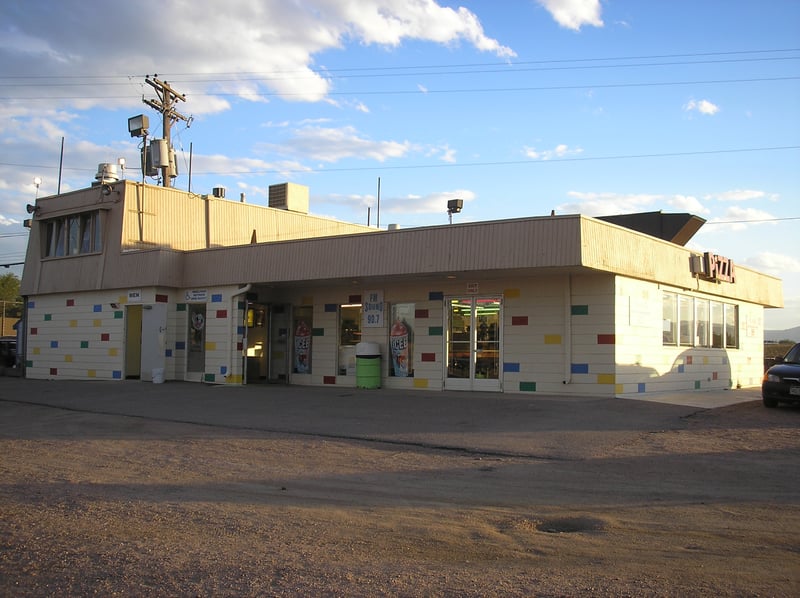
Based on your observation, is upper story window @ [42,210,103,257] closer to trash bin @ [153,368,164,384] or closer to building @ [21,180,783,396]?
building @ [21,180,783,396]

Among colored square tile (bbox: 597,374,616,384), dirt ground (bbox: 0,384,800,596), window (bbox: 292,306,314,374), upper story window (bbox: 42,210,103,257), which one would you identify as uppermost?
upper story window (bbox: 42,210,103,257)

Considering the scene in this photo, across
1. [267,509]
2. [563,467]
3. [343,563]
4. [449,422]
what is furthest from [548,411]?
[343,563]

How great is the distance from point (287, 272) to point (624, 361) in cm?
856

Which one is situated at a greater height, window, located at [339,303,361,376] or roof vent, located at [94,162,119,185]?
roof vent, located at [94,162,119,185]

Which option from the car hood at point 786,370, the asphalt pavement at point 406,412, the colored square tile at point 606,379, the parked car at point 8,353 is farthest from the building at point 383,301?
the parked car at point 8,353

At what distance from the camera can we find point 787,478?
869 cm

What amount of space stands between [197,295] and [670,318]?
12.8 metres

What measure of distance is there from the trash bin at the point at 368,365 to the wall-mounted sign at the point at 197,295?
5202 millimetres

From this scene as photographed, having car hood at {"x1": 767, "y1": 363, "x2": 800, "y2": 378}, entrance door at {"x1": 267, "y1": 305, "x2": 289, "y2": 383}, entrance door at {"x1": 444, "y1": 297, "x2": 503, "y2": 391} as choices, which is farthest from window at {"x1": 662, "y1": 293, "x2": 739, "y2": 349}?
entrance door at {"x1": 267, "y1": 305, "x2": 289, "y2": 383}

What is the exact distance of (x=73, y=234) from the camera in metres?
25.1

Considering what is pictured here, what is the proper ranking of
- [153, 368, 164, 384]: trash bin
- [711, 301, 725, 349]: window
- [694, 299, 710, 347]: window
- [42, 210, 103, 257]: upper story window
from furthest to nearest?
1. [42, 210, 103, 257]: upper story window
2. [711, 301, 725, 349]: window
3. [153, 368, 164, 384]: trash bin
4. [694, 299, 710, 347]: window

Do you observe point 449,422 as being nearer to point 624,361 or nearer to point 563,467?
point 563,467

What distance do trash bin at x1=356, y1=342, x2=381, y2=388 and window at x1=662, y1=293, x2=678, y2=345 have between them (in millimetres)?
7057

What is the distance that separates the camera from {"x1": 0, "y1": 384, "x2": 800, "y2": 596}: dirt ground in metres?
5.16
